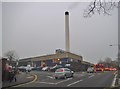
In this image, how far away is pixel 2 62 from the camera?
3175 centimetres

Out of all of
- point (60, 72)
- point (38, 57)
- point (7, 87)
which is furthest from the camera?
point (38, 57)

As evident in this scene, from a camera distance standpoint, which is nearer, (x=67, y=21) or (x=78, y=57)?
(x=67, y=21)

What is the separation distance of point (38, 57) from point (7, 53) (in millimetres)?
18308

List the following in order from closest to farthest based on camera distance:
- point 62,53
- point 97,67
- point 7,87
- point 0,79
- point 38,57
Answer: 1. point 7,87
2. point 0,79
3. point 97,67
4. point 62,53
5. point 38,57

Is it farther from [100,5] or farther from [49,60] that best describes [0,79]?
[49,60]

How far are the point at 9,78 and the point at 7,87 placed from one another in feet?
19.2

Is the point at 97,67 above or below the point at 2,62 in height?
below

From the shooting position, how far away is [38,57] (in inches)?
5384

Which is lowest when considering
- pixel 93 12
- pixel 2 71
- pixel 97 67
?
pixel 97 67

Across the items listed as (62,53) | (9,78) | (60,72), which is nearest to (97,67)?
(62,53)

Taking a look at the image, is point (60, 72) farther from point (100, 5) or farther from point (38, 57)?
point (38, 57)

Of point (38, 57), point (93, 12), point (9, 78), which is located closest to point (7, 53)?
point (38, 57)

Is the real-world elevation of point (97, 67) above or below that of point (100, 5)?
below

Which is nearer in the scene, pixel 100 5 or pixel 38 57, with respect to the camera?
pixel 100 5
